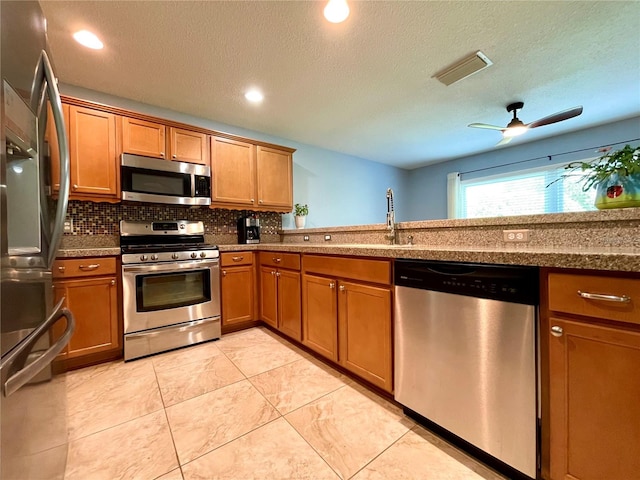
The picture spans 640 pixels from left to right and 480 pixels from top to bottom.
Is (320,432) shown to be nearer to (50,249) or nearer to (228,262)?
(50,249)

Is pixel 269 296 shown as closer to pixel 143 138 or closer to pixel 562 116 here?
pixel 143 138

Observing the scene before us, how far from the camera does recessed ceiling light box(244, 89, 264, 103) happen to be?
2.60 meters

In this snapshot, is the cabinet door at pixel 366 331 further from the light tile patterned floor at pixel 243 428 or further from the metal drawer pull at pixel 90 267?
the metal drawer pull at pixel 90 267

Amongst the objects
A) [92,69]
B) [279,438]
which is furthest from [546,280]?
[92,69]

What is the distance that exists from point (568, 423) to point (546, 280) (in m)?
0.48

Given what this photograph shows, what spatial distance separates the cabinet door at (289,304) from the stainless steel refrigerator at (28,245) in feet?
4.88

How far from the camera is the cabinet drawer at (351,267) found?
1.51 m

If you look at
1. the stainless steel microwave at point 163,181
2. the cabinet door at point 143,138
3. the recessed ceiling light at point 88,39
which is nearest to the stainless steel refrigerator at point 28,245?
the recessed ceiling light at point 88,39

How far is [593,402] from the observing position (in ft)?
2.76

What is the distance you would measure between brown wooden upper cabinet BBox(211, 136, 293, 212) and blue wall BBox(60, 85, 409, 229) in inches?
18.4

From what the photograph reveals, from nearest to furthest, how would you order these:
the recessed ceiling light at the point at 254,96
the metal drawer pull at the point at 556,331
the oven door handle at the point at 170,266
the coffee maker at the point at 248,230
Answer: the metal drawer pull at the point at 556,331 → the oven door handle at the point at 170,266 → the recessed ceiling light at the point at 254,96 → the coffee maker at the point at 248,230

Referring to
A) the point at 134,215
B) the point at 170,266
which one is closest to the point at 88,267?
the point at 170,266

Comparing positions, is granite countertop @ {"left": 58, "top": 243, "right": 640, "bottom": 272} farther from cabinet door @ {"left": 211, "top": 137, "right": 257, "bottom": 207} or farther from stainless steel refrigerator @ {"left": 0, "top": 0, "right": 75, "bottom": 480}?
cabinet door @ {"left": 211, "top": 137, "right": 257, "bottom": 207}

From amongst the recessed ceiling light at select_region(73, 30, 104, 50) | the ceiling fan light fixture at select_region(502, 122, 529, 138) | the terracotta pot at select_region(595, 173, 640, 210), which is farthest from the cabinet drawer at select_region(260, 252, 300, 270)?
the ceiling fan light fixture at select_region(502, 122, 529, 138)
